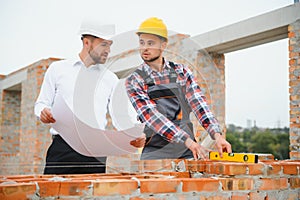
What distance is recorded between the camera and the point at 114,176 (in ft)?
4.20

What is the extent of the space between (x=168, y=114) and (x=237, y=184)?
35 centimetres

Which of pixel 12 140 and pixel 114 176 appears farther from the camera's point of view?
pixel 12 140

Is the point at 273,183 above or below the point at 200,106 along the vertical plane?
below

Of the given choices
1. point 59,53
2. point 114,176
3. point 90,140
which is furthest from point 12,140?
point 114,176

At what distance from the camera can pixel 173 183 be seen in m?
1.17

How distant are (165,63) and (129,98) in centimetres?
19

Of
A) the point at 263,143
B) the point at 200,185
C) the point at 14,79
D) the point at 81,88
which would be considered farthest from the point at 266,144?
the point at 200,185

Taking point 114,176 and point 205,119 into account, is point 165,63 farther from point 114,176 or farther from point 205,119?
point 114,176

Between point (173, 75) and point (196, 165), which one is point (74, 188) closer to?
point (196, 165)

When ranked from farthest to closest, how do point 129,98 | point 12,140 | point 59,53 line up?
point 12,140 → point 59,53 → point 129,98

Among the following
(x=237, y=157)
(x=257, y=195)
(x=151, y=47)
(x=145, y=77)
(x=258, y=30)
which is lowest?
(x=257, y=195)

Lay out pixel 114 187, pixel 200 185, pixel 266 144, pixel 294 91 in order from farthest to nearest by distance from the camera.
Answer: pixel 266 144 < pixel 294 91 < pixel 200 185 < pixel 114 187

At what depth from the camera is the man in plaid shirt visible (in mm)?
1471

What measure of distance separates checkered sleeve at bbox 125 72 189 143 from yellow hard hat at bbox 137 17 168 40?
0.53ft
